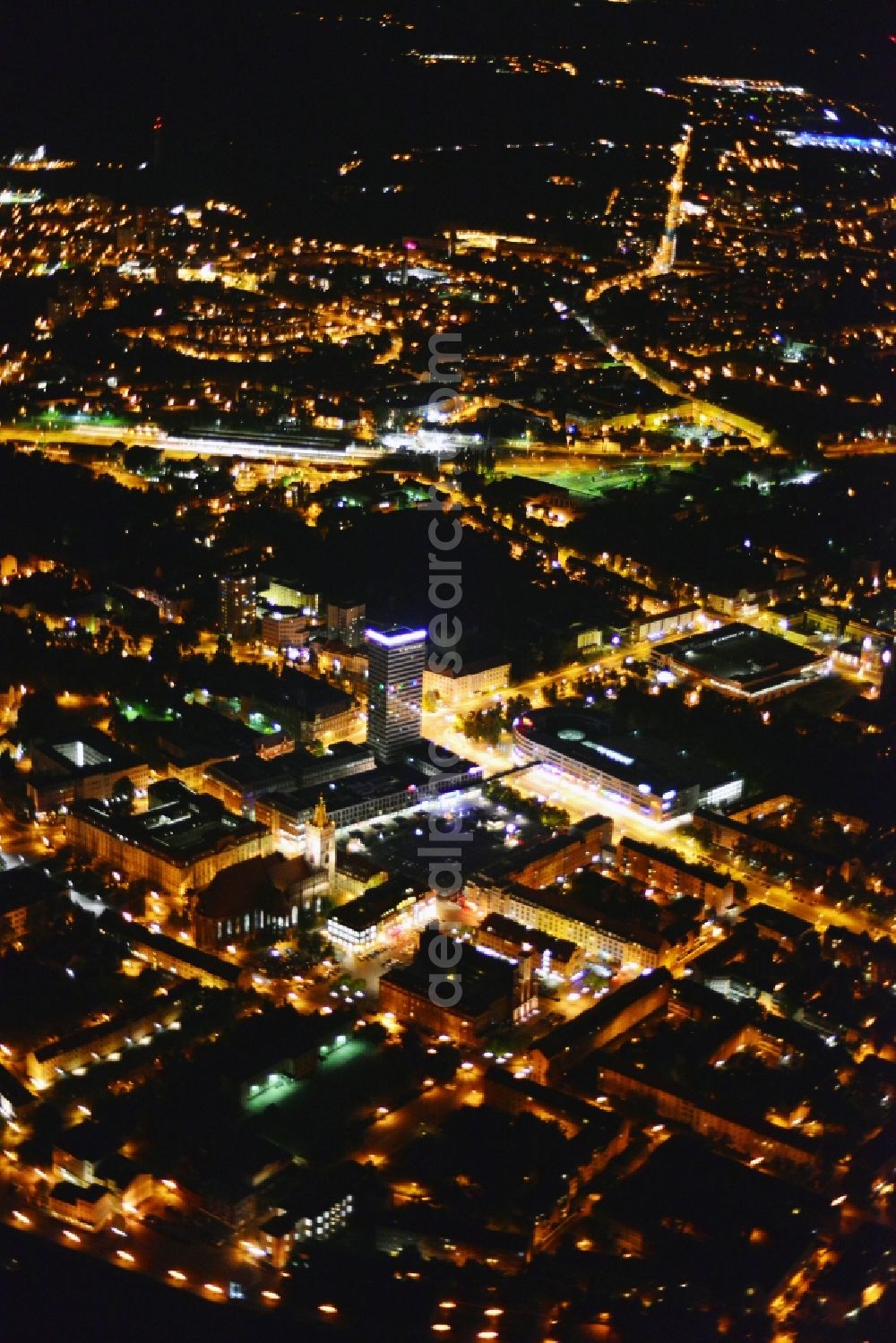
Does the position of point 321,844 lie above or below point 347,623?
above

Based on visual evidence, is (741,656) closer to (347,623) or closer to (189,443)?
(347,623)

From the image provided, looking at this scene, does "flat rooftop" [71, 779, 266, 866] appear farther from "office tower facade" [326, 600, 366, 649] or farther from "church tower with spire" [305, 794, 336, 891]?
"office tower facade" [326, 600, 366, 649]

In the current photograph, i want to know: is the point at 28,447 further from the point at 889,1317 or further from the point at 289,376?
the point at 889,1317

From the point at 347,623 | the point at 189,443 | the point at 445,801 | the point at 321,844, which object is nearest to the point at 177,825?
the point at 321,844

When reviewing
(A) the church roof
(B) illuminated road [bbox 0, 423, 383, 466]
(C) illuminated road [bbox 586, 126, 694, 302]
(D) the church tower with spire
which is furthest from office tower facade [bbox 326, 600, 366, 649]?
(C) illuminated road [bbox 586, 126, 694, 302]

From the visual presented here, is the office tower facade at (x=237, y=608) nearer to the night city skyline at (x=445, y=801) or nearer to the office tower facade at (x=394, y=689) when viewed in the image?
the night city skyline at (x=445, y=801)

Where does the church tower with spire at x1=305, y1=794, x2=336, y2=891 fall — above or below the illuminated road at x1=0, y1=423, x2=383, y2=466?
above
